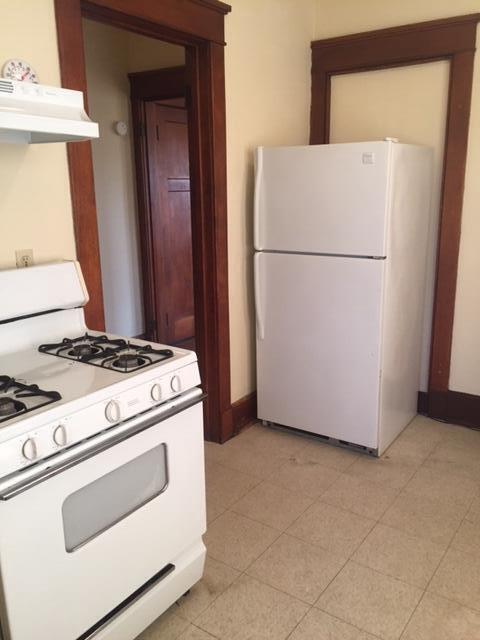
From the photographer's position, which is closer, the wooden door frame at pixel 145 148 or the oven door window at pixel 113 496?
the oven door window at pixel 113 496

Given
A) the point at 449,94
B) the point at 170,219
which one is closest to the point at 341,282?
the point at 449,94

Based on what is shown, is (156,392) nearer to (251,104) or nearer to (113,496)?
(113,496)

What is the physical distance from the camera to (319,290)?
2.94 metres

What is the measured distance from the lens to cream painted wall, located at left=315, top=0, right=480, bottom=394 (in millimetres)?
3020

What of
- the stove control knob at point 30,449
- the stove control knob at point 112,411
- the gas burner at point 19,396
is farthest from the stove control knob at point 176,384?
the stove control knob at point 30,449

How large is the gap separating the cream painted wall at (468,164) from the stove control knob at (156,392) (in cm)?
219

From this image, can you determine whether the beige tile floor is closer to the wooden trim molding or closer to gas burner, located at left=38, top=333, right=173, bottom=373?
gas burner, located at left=38, top=333, right=173, bottom=373

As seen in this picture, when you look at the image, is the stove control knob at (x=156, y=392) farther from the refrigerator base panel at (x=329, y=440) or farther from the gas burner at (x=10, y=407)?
the refrigerator base panel at (x=329, y=440)

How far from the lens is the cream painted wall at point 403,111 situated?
3135mm

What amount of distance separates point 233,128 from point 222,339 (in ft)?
3.68

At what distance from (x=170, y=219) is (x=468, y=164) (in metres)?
2.31

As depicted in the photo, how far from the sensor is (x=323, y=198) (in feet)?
9.24

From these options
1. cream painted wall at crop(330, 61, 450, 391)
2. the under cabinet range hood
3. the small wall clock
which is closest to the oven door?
the under cabinet range hood

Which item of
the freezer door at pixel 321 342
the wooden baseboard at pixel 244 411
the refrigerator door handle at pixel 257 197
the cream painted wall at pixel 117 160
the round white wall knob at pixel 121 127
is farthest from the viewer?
the round white wall knob at pixel 121 127
